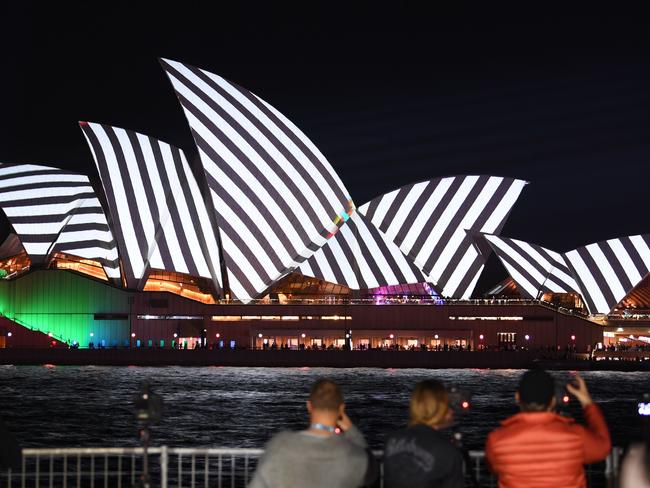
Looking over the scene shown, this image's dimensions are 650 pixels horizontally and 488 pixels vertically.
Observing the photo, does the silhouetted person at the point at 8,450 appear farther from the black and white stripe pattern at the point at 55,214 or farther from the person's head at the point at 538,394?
the black and white stripe pattern at the point at 55,214

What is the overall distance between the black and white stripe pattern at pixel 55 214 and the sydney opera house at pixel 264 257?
9 cm

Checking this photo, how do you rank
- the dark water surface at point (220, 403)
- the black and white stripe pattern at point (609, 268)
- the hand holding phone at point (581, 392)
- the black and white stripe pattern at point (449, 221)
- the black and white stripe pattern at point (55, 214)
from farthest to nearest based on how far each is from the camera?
the black and white stripe pattern at point (609, 268)
the black and white stripe pattern at point (449, 221)
the black and white stripe pattern at point (55, 214)
the dark water surface at point (220, 403)
the hand holding phone at point (581, 392)

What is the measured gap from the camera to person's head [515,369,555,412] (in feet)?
21.0

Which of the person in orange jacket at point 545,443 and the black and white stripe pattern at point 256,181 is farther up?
the black and white stripe pattern at point 256,181

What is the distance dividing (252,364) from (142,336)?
7.90m

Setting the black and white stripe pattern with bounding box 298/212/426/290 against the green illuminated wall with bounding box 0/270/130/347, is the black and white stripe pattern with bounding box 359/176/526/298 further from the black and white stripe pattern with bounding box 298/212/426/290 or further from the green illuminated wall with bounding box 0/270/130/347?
the green illuminated wall with bounding box 0/270/130/347

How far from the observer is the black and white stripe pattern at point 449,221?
7300 centimetres

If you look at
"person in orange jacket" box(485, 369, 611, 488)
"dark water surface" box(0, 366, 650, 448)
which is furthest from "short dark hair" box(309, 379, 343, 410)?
"dark water surface" box(0, 366, 650, 448)

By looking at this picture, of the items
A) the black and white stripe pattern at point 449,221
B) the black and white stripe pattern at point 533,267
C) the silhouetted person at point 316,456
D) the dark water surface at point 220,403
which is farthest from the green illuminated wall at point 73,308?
the silhouetted person at point 316,456

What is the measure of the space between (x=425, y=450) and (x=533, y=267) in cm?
6972

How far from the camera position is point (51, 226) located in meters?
71.1

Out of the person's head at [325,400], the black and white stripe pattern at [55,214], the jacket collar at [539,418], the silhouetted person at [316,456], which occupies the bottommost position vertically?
the silhouetted person at [316,456]

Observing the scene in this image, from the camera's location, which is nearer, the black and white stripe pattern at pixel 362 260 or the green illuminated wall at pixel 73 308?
the green illuminated wall at pixel 73 308

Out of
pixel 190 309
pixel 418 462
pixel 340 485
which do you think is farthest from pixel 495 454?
pixel 190 309
